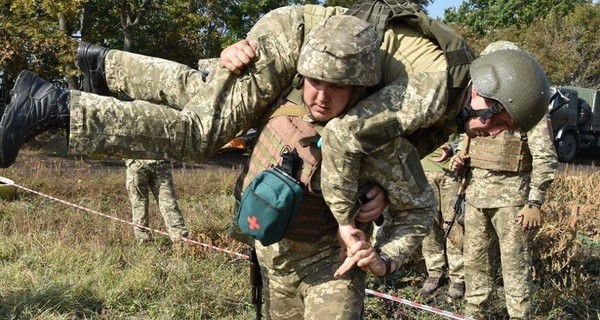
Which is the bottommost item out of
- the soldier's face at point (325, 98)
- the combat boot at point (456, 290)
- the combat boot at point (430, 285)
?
the combat boot at point (430, 285)

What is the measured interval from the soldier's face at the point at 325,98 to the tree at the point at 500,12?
1608 inches

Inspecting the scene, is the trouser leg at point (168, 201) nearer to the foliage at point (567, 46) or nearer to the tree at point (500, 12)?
the foliage at point (567, 46)

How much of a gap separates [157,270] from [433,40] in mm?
3273

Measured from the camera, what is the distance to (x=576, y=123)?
1866 centimetres

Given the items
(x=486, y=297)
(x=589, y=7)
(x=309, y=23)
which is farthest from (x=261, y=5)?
(x=309, y=23)

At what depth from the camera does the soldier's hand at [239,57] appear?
2.66m

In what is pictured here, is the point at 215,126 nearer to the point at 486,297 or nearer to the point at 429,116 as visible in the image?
the point at 429,116

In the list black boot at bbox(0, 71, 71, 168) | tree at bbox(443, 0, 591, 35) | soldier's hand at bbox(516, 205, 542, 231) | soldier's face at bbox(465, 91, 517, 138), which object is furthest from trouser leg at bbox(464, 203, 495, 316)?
tree at bbox(443, 0, 591, 35)

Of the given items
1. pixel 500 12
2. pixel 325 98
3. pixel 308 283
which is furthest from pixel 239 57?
pixel 500 12

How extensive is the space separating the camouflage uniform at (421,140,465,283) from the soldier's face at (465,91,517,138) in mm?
3445

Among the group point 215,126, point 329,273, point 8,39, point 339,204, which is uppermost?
point 215,126

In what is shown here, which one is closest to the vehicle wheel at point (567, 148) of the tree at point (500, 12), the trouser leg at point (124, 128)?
the trouser leg at point (124, 128)

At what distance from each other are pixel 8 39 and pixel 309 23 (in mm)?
11830

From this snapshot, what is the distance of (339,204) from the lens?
2494 mm
